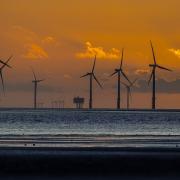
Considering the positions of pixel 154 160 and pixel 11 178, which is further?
pixel 154 160

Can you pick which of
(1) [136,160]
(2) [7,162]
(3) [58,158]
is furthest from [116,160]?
(2) [7,162]

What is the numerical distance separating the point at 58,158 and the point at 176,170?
2355mm

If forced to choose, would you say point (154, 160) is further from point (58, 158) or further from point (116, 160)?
point (58, 158)

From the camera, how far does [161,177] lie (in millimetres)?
11820

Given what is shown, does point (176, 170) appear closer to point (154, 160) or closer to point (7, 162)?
point (154, 160)

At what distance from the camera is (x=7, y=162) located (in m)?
12.3

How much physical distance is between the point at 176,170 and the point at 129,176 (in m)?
1.00

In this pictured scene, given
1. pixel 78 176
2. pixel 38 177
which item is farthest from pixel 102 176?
pixel 38 177

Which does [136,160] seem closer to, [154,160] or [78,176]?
[154,160]

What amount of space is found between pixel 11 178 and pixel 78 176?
1.25 metres

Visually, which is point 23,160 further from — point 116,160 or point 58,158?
point 116,160

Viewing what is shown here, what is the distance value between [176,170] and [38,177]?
2.67 metres

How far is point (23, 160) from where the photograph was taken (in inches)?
488

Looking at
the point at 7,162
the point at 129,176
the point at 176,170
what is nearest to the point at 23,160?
the point at 7,162
